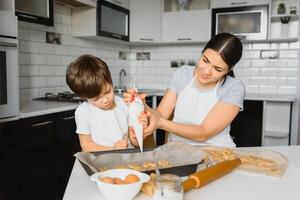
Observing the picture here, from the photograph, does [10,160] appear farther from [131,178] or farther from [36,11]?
[131,178]

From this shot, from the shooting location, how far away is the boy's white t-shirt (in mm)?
1491

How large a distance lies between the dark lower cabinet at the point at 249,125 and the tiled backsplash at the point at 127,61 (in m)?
0.56

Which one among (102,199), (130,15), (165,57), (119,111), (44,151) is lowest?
(44,151)

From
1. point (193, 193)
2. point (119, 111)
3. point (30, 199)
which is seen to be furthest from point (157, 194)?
point (30, 199)

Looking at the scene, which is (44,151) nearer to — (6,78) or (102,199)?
(6,78)

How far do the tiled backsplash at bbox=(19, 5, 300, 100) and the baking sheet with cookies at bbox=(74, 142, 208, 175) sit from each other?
1.80 m

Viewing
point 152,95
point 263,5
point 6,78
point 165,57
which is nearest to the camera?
point 6,78

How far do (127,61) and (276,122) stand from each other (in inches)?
81.5

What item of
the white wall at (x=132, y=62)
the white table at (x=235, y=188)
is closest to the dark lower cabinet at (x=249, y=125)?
the white wall at (x=132, y=62)

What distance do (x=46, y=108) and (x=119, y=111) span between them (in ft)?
2.54

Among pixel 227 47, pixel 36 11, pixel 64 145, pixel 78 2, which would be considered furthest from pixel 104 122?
pixel 78 2

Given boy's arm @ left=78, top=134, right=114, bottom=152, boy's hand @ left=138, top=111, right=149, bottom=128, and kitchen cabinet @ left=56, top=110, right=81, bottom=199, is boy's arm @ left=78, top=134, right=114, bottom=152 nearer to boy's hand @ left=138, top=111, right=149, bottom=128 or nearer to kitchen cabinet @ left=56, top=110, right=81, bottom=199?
boy's hand @ left=138, top=111, right=149, bottom=128

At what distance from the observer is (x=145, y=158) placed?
3.67 ft

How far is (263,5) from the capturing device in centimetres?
336
